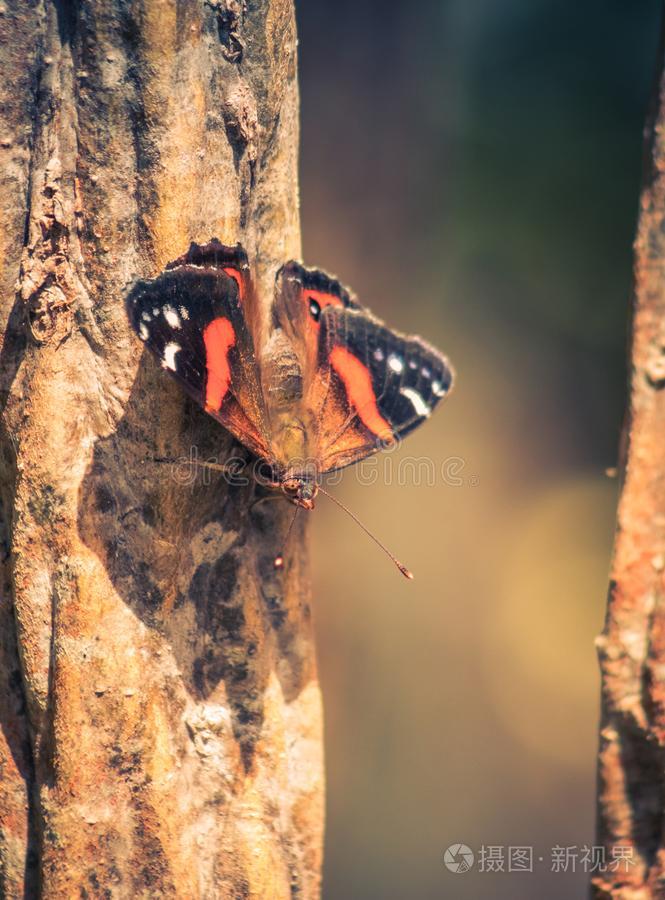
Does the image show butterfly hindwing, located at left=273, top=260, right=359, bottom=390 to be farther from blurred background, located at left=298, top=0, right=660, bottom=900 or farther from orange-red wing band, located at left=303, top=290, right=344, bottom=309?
blurred background, located at left=298, top=0, right=660, bottom=900

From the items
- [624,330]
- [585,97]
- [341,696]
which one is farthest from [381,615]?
[585,97]

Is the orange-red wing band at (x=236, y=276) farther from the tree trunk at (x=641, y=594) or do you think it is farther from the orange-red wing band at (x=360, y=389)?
the tree trunk at (x=641, y=594)

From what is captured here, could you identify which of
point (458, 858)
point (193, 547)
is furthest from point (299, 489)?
point (458, 858)

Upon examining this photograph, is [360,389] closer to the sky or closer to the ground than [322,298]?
closer to the ground

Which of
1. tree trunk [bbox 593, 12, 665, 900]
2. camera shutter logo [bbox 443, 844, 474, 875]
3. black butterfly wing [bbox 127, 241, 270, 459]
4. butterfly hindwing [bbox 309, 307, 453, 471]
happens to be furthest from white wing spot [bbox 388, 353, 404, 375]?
camera shutter logo [bbox 443, 844, 474, 875]

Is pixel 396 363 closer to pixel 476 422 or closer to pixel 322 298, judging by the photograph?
pixel 322 298

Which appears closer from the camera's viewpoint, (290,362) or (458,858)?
(290,362)
